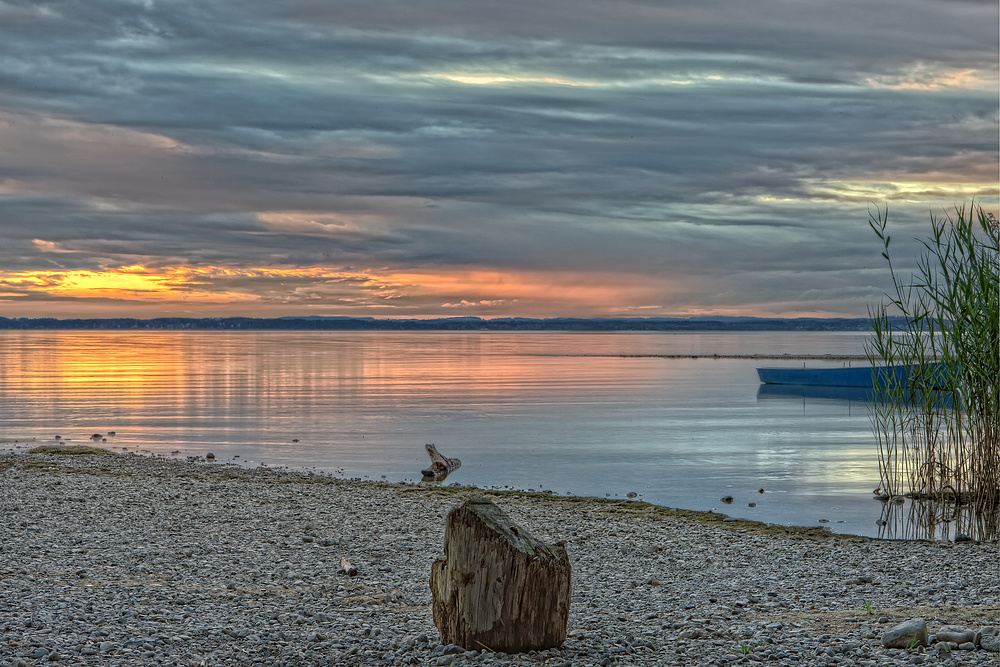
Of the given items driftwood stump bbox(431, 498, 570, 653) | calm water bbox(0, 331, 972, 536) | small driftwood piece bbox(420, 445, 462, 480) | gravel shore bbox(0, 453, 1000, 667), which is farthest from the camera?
small driftwood piece bbox(420, 445, 462, 480)

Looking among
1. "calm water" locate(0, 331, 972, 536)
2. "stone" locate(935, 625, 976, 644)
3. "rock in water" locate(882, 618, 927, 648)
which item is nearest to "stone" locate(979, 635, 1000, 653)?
"stone" locate(935, 625, 976, 644)

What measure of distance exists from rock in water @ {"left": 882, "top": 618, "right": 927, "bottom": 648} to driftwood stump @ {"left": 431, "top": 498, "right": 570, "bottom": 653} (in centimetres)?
237

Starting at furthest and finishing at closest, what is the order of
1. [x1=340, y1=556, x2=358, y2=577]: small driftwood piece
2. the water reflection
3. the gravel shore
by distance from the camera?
1. the water reflection
2. [x1=340, y1=556, x2=358, y2=577]: small driftwood piece
3. the gravel shore

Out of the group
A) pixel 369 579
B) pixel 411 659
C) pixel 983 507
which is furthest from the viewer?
pixel 983 507

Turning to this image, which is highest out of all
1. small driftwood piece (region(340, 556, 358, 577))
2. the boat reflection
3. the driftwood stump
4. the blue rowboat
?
the driftwood stump

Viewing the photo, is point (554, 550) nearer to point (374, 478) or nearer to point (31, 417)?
point (374, 478)

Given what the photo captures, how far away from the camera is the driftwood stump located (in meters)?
6.99

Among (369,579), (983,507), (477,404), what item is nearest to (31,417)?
(477,404)

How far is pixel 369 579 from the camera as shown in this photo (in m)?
10.7

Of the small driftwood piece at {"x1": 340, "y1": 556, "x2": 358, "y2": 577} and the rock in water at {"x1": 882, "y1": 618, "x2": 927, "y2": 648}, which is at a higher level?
the rock in water at {"x1": 882, "y1": 618, "x2": 927, "y2": 648}

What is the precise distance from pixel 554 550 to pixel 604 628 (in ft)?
3.85

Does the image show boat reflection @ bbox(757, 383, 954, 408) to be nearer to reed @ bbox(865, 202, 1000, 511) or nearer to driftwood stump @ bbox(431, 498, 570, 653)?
reed @ bbox(865, 202, 1000, 511)

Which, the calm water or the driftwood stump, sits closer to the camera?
the driftwood stump

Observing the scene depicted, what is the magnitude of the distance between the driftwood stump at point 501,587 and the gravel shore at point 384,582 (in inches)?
5.6
